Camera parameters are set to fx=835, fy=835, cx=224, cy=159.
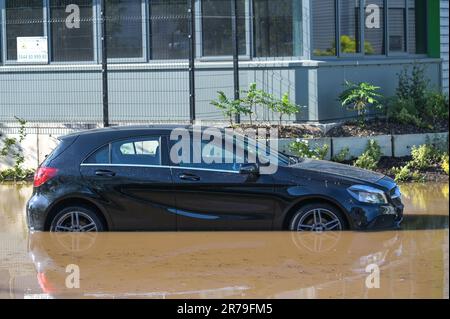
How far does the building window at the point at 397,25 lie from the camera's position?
18781 mm

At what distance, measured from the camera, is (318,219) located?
989 centimetres

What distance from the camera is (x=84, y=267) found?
891cm

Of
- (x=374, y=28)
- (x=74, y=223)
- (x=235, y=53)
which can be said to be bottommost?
(x=74, y=223)

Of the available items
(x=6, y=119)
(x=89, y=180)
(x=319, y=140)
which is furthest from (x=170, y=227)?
(x=6, y=119)

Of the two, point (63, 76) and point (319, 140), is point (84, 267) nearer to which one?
point (319, 140)

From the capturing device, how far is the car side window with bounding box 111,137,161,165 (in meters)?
10.2

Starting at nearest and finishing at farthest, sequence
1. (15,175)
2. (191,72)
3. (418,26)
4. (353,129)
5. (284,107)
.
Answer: (284,107), (191,72), (15,175), (353,129), (418,26)

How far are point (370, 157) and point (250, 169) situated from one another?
196 inches

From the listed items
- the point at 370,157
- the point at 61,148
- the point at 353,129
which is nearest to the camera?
the point at 61,148

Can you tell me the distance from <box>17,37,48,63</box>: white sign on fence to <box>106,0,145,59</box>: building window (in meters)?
1.57

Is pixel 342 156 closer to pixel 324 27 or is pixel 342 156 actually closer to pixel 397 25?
pixel 324 27

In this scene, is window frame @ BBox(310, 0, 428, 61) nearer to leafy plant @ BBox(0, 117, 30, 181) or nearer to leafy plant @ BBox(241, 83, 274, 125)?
leafy plant @ BBox(241, 83, 274, 125)

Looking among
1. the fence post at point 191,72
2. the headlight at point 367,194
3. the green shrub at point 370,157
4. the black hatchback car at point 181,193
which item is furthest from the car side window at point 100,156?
the green shrub at point 370,157

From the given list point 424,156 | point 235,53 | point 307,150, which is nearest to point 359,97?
point 424,156
